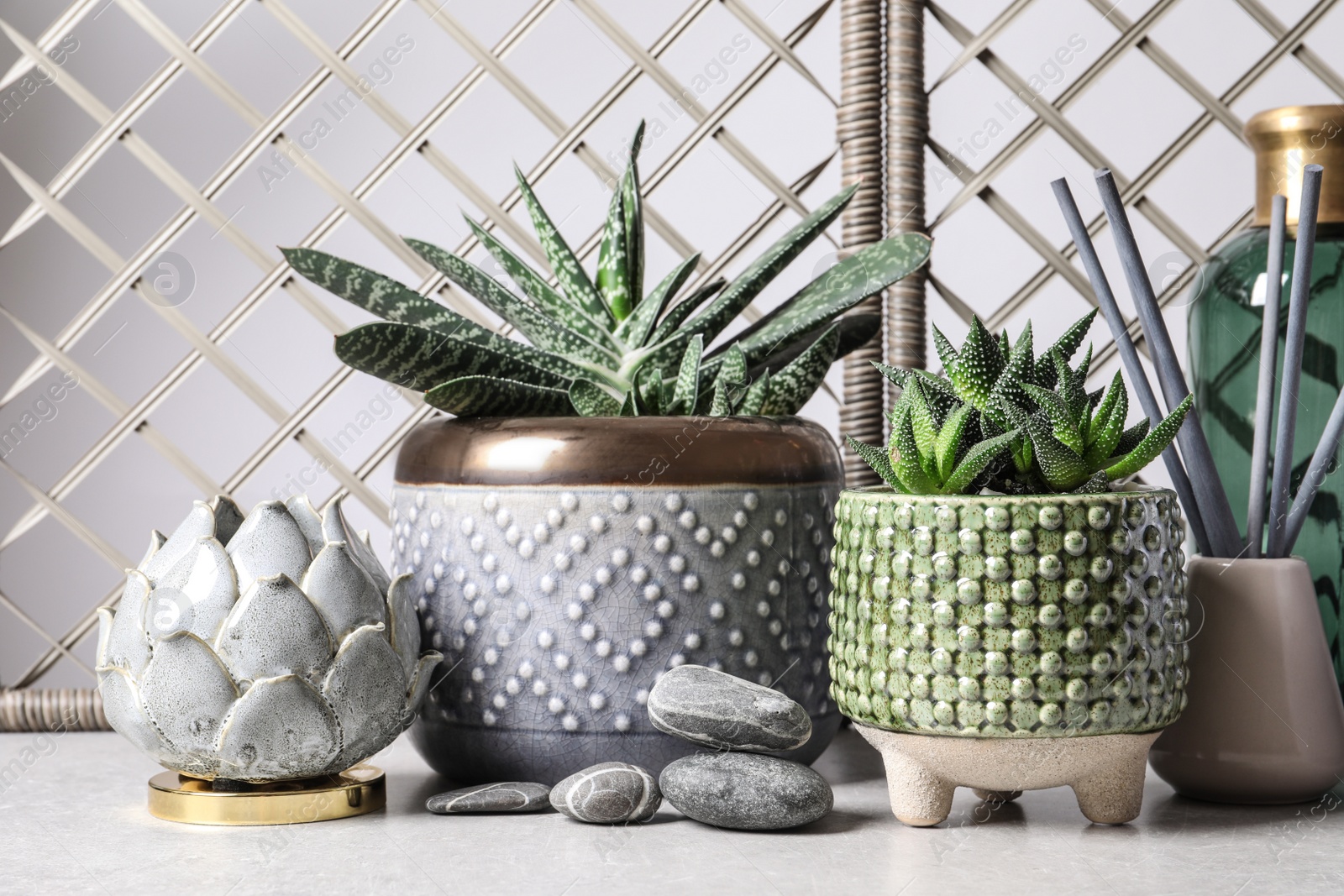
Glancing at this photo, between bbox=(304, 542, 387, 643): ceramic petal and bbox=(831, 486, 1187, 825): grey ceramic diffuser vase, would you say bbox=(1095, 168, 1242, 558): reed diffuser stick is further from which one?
bbox=(304, 542, 387, 643): ceramic petal

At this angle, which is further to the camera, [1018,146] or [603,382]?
[1018,146]

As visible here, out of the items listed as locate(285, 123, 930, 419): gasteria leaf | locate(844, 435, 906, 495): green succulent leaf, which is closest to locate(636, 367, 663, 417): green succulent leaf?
locate(285, 123, 930, 419): gasteria leaf

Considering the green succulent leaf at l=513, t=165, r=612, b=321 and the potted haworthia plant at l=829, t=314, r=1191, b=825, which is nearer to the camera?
the potted haworthia plant at l=829, t=314, r=1191, b=825

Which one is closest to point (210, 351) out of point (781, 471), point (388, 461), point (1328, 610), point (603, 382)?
point (388, 461)

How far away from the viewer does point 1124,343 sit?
55 cm

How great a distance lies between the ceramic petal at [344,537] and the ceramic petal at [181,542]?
0.16ft

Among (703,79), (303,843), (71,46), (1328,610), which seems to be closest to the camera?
(303,843)

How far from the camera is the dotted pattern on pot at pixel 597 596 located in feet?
1.74

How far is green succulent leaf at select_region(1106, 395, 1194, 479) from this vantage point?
1.51 feet

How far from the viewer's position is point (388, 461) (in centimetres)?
81

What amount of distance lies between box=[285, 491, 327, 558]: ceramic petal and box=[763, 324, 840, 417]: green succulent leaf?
8.6 inches

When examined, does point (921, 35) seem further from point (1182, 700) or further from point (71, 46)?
point (71, 46)

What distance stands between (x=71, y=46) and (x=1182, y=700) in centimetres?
82

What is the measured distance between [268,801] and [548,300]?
0.27m
